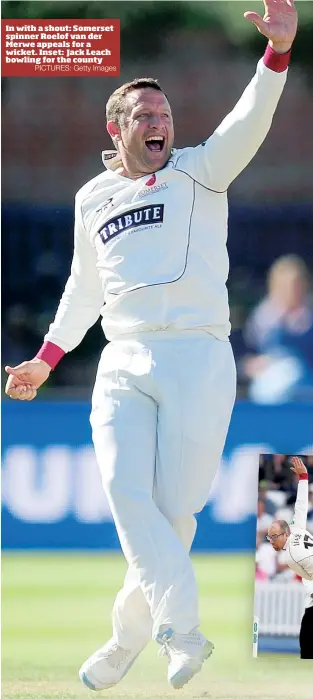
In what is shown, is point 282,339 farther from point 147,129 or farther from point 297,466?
point 147,129

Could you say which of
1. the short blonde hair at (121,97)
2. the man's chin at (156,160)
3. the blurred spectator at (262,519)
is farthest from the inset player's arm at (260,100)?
the blurred spectator at (262,519)

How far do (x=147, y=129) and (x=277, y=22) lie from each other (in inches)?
18.4

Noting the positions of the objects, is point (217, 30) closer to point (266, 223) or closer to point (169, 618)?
point (266, 223)

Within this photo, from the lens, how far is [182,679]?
307 cm

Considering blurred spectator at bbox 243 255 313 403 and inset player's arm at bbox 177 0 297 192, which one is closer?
inset player's arm at bbox 177 0 297 192

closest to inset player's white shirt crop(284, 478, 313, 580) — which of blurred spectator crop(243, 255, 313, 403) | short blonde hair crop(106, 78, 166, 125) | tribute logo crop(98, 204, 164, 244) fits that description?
blurred spectator crop(243, 255, 313, 403)

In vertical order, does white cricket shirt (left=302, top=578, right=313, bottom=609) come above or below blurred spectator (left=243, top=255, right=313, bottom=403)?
below

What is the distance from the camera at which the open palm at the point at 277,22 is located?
3137mm

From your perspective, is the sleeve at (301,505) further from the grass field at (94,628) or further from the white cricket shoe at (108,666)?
the white cricket shoe at (108,666)

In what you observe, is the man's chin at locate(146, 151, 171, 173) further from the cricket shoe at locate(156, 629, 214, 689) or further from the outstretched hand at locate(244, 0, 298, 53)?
the cricket shoe at locate(156, 629, 214, 689)

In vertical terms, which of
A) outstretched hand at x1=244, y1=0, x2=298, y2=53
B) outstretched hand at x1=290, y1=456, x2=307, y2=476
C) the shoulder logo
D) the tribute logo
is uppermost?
outstretched hand at x1=244, y1=0, x2=298, y2=53

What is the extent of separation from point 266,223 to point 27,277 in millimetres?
791

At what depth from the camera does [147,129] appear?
3406 mm

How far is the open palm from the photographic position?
3.14 m
